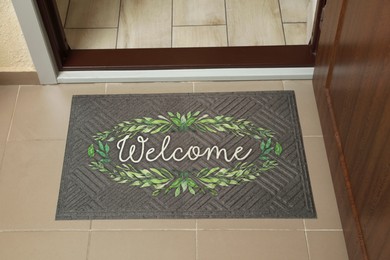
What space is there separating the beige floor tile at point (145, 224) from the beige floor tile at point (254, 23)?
788 mm

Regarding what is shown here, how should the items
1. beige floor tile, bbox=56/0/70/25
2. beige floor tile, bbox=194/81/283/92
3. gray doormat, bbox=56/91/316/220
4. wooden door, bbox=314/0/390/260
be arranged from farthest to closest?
beige floor tile, bbox=56/0/70/25, beige floor tile, bbox=194/81/283/92, gray doormat, bbox=56/91/316/220, wooden door, bbox=314/0/390/260

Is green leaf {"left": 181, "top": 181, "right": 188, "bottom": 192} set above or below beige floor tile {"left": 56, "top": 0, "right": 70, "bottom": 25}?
below

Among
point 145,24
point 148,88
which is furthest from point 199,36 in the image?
point 148,88

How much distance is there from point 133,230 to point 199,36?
2.82 feet

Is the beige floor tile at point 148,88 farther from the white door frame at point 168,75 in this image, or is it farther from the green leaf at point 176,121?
the green leaf at point 176,121

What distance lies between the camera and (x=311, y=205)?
5.43 feet

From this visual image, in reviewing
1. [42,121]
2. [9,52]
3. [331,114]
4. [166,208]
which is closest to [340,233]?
[331,114]

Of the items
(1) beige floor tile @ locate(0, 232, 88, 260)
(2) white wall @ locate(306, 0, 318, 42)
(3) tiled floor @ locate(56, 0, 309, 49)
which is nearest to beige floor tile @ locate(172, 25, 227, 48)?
(3) tiled floor @ locate(56, 0, 309, 49)

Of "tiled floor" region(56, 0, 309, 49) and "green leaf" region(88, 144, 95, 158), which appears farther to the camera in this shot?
"tiled floor" region(56, 0, 309, 49)

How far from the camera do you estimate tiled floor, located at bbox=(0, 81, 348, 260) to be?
157 centimetres

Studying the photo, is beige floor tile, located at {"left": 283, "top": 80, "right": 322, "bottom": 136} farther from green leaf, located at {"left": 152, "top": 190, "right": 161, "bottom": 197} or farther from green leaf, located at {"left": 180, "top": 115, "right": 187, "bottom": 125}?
green leaf, located at {"left": 152, "top": 190, "right": 161, "bottom": 197}

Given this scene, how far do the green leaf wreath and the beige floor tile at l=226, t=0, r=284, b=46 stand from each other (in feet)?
1.34

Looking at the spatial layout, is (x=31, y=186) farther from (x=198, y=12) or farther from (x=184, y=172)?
(x=198, y=12)

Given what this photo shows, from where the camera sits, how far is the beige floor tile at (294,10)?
7.15ft
